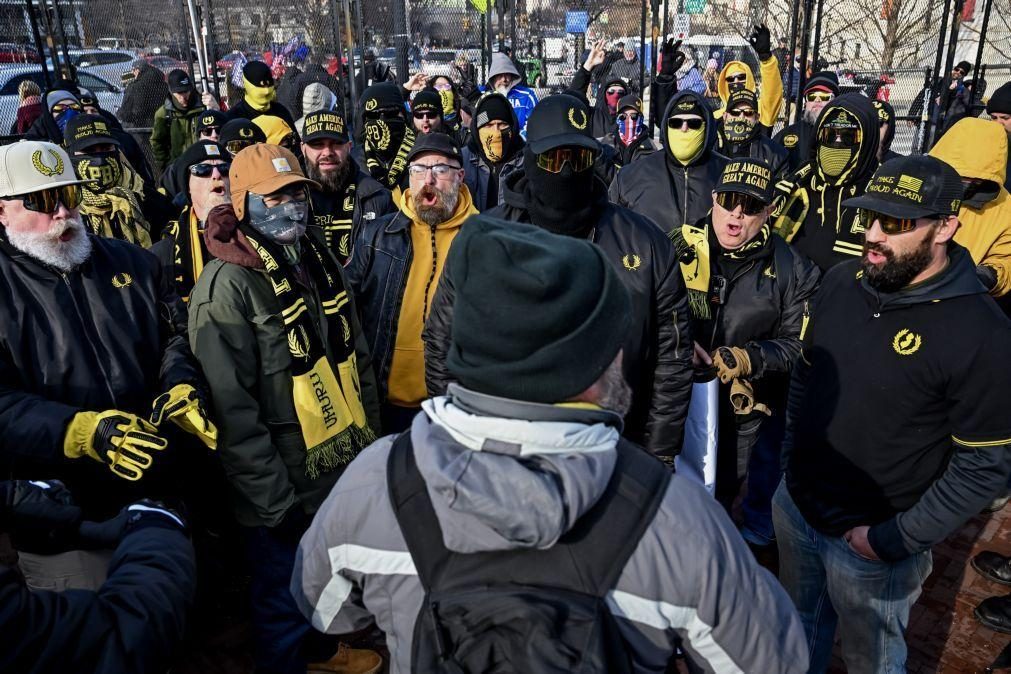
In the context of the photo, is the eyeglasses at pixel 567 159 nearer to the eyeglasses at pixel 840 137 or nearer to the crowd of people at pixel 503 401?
the crowd of people at pixel 503 401

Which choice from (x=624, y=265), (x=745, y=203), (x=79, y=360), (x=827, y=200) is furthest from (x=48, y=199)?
(x=827, y=200)

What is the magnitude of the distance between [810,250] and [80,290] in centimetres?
433

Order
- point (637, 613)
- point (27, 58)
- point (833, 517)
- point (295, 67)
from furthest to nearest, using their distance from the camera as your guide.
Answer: point (295, 67), point (27, 58), point (833, 517), point (637, 613)

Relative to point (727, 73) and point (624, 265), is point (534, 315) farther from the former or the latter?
point (727, 73)

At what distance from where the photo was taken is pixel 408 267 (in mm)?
3986

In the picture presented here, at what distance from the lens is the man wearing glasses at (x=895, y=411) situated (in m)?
2.50

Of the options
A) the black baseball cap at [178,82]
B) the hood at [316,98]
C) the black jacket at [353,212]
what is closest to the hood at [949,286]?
the black jacket at [353,212]

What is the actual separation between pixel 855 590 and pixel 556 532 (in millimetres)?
2148

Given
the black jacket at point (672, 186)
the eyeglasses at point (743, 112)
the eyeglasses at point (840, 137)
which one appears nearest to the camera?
the eyeglasses at point (840, 137)

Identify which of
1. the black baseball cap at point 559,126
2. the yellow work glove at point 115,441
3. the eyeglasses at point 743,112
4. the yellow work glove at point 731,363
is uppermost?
the black baseball cap at point 559,126

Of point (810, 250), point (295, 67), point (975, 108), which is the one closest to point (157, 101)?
point (295, 67)

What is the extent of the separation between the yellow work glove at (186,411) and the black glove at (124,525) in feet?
2.29

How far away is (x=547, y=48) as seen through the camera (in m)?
15.7

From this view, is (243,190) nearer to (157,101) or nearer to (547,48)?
(157,101)
